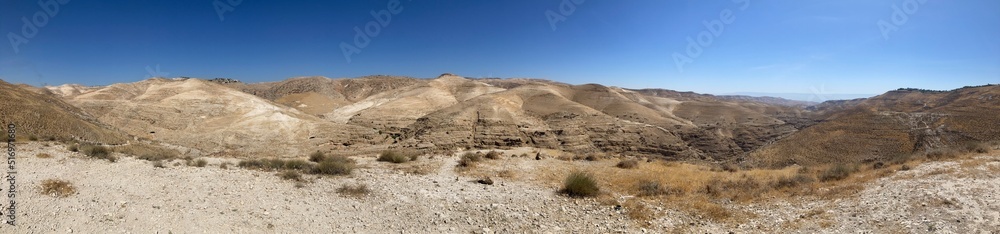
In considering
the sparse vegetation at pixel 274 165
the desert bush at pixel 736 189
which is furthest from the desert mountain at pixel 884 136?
the sparse vegetation at pixel 274 165

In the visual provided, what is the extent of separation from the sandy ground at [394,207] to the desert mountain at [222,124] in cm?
2001

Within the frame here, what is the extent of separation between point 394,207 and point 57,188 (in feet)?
24.6

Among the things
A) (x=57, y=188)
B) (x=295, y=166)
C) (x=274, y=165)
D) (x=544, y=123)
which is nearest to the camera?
(x=57, y=188)

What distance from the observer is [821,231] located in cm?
889

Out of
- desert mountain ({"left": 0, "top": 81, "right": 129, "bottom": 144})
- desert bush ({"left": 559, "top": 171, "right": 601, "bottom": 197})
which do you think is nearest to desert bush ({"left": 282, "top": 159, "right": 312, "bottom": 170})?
desert bush ({"left": 559, "top": 171, "right": 601, "bottom": 197})

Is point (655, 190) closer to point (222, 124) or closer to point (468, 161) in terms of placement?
point (468, 161)

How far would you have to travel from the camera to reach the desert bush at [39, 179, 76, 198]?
9.20 meters

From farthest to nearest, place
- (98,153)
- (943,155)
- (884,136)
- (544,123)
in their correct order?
(544,123) → (884,136) → (943,155) → (98,153)

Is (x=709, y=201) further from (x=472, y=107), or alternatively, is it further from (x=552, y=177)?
(x=472, y=107)

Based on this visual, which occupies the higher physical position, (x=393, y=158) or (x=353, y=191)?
(x=353, y=191)

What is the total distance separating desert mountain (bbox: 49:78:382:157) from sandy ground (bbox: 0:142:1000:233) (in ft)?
65.6

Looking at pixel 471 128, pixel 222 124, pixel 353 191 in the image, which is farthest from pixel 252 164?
pixel 222 124

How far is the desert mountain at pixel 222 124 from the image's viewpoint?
33969 millimetres

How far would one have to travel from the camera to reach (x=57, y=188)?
948 centimetres
